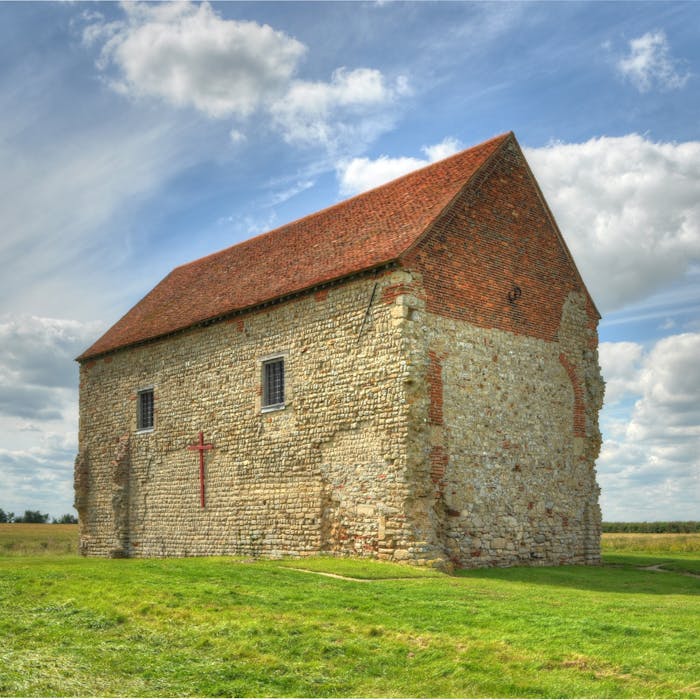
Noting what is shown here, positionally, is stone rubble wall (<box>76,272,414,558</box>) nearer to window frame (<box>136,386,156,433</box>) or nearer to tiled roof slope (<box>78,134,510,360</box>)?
window frame (<box>136,386,156,433</box>)

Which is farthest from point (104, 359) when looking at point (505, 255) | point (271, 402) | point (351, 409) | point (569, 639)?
point (569, 639)

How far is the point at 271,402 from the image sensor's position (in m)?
22.6

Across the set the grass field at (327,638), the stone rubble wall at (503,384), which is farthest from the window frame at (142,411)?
the grass field at (327,638)

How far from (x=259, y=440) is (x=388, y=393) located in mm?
5091

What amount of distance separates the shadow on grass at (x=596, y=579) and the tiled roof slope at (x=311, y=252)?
7.68m

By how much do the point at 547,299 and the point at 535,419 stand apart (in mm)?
3601

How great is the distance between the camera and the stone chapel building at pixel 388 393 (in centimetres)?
1925

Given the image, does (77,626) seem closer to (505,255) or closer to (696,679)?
(696,679)

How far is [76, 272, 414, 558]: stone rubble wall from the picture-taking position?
760 inches

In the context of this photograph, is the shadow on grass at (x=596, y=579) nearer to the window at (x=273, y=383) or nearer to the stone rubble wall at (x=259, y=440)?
the stone rubble wall at (x=259, y=440)

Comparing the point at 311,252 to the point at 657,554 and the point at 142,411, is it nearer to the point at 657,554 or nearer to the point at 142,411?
the point at 142,411

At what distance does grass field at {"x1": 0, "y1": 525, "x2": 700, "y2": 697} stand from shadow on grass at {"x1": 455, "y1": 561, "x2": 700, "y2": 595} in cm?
238

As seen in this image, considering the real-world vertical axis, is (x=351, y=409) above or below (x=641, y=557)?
above

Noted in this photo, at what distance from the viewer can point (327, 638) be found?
1023 cm
